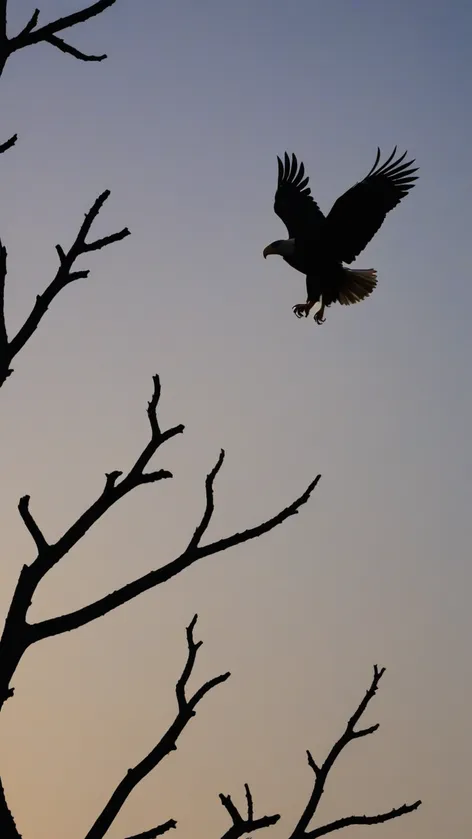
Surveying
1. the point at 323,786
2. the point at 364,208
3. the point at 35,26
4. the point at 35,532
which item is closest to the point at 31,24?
the point at 35,26

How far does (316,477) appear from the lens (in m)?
2.58

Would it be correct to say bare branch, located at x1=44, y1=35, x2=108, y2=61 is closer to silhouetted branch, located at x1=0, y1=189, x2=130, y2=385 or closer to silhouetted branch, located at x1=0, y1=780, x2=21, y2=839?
silhouetted branch, located at x1=0, y1=189, x2=130, y2=385

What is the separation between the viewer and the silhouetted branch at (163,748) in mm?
2379

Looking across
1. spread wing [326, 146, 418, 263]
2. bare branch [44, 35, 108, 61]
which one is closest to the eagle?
spread wing [326, 146, 418, 263]

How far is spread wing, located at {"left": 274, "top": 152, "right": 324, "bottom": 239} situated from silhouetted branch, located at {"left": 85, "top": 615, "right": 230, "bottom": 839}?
9.12 meters

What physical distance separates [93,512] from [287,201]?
33.2 ft

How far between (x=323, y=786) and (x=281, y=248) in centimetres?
918

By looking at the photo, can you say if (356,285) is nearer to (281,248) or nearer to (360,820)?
(281,248)

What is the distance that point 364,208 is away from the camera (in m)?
10.7

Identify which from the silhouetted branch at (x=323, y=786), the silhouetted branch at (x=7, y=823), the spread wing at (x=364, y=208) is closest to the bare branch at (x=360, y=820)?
the silhouetted branch at (x=323, y=786)

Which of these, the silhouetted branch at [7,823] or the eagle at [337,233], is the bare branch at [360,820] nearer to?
the silhouetted branch at [7,823]

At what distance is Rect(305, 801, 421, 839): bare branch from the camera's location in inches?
97.0

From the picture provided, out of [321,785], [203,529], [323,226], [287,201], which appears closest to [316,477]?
[203,529]

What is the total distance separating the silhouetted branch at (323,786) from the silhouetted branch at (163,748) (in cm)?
33
